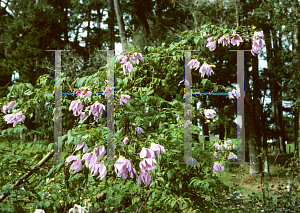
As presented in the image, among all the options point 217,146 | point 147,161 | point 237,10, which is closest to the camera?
point 147,161

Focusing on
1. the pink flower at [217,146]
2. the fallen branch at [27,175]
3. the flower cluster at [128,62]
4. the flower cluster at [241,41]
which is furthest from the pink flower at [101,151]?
the pink flower at [217,146]

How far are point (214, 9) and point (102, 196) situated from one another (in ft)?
20.6

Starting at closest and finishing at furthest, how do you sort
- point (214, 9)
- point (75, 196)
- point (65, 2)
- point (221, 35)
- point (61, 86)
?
point (61, 86)
point (75, 196)
point (221, 35)
point (214, 9)
point (65, 2)

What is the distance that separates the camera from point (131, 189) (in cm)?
204

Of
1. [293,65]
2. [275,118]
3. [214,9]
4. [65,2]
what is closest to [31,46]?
[65,2]

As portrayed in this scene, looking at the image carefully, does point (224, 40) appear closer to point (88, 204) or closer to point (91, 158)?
point (91, 158)

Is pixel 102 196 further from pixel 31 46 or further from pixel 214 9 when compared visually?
pixel 31 46

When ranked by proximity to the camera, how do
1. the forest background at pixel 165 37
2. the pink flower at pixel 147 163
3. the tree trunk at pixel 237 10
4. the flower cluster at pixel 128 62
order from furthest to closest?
the tree trunk at pixel 237 10
the forest background at pixel 165 37
the flower cluster at pixel 128 62
the pink flower at pixel 147 163

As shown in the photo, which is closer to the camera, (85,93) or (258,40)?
(85,93)

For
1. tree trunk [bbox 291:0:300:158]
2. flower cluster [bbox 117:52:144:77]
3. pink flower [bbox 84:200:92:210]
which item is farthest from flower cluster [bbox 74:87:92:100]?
tree trunk [bbox 291:0:300:158]

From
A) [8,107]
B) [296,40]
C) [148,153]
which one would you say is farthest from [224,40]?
[296,40]

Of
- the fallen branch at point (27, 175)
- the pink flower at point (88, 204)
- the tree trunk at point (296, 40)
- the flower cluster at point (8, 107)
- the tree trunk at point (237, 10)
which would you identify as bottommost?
the pink flower at point (88, 204)

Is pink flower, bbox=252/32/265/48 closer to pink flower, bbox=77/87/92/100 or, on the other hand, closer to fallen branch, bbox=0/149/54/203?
pink flower, bbox=77/87/92/100

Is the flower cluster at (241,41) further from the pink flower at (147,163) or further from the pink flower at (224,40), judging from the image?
the pink flower at (147,163)
